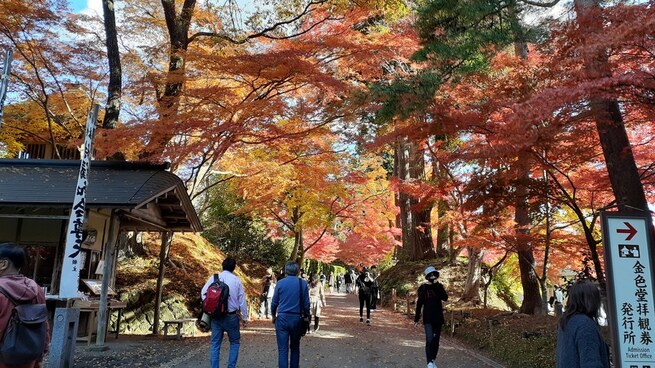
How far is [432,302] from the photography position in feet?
23.0

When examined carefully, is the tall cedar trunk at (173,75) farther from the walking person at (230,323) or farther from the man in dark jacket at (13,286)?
the man in dark jacket at (13,286)

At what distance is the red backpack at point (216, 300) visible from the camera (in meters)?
5.85

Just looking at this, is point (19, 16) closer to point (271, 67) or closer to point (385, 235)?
point (271, 67)

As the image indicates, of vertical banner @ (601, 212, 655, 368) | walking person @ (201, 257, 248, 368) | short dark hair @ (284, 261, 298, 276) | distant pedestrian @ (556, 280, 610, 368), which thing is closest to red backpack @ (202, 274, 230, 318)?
walking person @ (201, 257, 248, 368)

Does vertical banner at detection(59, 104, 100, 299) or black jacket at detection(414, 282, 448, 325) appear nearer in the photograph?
vertical banner at detection(59, 104, 100, 299)

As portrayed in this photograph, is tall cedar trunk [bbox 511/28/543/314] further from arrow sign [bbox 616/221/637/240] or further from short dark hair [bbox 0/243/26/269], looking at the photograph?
short dark hair [bbox 0/243/26/269]

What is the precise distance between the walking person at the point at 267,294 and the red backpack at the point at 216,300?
8.13m

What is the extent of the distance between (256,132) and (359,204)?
10.9m

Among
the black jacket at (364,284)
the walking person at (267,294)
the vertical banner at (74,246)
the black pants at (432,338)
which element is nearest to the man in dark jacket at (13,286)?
the vertical banner at (74,246)

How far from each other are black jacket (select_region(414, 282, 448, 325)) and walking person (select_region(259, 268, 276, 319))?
763 cm

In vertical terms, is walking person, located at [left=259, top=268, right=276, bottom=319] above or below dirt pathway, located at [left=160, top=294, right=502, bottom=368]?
above

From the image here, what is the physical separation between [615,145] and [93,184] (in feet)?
31.3

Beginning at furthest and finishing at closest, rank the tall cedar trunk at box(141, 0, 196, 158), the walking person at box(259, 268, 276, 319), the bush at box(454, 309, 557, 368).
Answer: the walking person at box(259, 268, 276, 319) < the tall cedar trunk at box(141, 0, 196, 158) < the bush at box(454, 309, 557, 368)

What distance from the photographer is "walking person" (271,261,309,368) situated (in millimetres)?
5863
